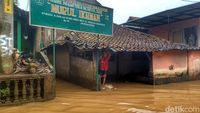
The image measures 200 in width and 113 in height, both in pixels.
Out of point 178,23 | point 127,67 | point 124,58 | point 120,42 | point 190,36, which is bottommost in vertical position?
point 127,67

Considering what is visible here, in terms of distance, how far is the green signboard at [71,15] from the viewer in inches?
429

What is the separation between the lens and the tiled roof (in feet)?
49.1

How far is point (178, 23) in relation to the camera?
23.4 metres

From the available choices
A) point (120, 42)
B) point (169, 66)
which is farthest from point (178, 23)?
point (120, 42)

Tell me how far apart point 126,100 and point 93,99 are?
114cm

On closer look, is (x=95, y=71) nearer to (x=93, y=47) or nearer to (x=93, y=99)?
(x=93, y=47)

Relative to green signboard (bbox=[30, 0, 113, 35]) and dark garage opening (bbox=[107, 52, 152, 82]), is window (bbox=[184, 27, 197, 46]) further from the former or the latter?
green signboard (bbox=[30, 0, 113, 35])

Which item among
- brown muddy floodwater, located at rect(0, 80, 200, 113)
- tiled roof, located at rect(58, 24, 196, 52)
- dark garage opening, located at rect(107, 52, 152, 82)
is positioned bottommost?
brown muddy floodwater, located at rect(0, 80, 200, 113)

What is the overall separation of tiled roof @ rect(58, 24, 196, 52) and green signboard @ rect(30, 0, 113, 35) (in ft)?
3.11

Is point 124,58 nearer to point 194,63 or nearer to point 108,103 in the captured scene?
point 194,63

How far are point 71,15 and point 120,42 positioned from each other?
5.19 meters

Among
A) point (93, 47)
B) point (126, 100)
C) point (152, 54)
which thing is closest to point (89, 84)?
point (93, 47)

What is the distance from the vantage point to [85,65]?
1446cm

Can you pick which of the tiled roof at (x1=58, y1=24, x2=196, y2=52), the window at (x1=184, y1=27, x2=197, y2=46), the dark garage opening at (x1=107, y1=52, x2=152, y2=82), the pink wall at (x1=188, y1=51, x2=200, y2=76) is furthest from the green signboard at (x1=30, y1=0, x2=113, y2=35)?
the window at (x1=184, y1=27, x2=197, y2=46)
